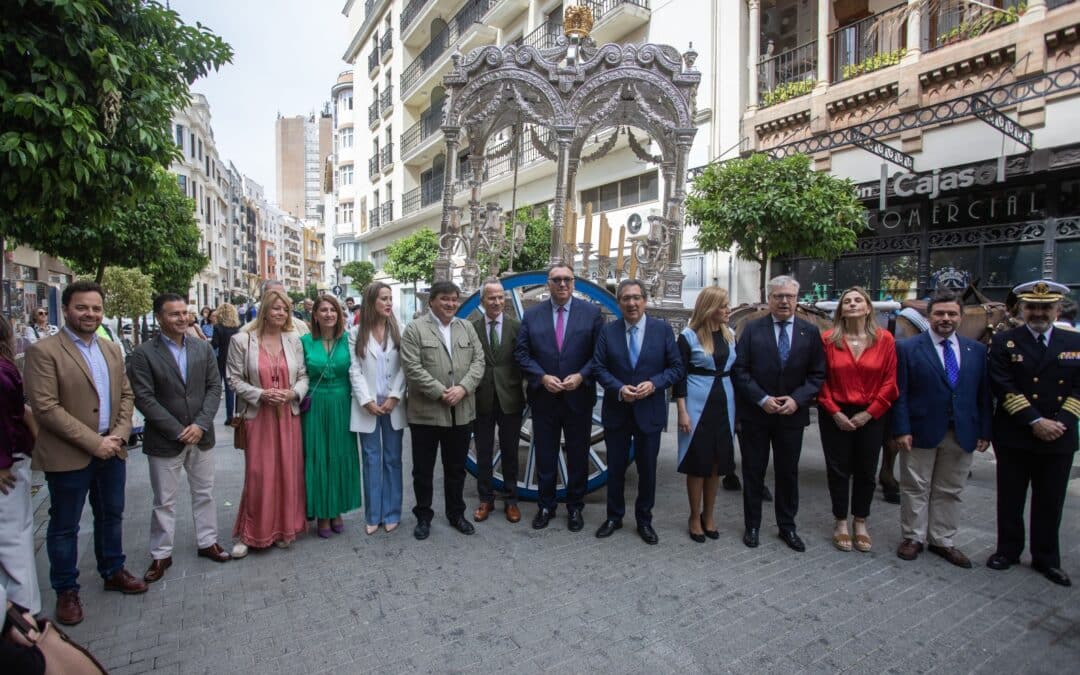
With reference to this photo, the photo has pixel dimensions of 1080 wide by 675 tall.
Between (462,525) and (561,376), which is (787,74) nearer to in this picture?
(561,376)

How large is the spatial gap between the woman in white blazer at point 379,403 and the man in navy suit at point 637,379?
152 centimetres

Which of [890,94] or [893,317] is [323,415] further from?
[890,94]

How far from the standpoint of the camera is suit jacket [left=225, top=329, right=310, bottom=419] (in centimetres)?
404

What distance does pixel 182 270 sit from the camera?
19188 mm

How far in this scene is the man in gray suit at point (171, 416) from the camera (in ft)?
12.1

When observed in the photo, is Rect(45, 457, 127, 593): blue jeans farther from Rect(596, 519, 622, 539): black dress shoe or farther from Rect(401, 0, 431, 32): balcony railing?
Rect(401, 0, 431, 32): balcony railing

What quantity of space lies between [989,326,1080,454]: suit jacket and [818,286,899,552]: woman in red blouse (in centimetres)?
62

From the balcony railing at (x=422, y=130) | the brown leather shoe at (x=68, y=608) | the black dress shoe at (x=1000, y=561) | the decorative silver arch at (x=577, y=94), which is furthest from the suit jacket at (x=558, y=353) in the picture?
the balcony railing at (x=422, y=130)

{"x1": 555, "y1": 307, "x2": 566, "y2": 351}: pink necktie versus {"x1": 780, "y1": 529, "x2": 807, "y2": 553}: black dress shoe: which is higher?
{"x1": 555, "y1": 307, "x2": 566, "y2": 351}: pink necktie

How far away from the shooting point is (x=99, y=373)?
349cm

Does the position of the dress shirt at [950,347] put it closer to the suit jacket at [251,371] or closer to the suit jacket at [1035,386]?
the suit jacket at [1035,386]

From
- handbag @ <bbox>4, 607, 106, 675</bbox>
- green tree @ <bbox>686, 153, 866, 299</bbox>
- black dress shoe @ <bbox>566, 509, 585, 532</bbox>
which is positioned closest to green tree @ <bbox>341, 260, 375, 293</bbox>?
green tree @ <bbox>686, 153, 866, 299</bbox>

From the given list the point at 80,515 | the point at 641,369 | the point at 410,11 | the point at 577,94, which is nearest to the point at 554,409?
the point at 641,369

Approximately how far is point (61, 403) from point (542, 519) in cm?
313
